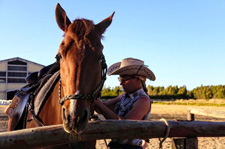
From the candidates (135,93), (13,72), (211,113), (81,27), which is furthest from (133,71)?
(13,72)

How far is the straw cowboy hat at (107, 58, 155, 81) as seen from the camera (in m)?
3.03

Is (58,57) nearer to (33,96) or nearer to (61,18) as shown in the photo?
(61,18)

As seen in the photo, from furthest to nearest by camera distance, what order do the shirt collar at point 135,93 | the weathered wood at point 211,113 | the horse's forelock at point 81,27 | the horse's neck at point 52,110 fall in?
the weathered wood at point 211,113 → the shirt collar at point 135,93 → the horse's neck at point 52,110 → the horse's forelock at point 81,27

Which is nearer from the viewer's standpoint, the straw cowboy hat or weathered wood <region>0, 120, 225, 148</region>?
weathered wood <region>0, 120, 225, 148</region>

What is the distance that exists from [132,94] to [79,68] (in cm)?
123

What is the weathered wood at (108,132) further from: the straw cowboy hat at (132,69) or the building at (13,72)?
the building at (13,72)

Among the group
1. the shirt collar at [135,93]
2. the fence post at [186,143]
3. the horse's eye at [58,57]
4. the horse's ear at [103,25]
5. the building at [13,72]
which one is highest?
the building at [13,72]

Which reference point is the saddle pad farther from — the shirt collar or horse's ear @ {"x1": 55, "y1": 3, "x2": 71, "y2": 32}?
the shirt collar

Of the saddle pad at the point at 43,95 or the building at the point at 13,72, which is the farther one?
the building at the point at 13,72

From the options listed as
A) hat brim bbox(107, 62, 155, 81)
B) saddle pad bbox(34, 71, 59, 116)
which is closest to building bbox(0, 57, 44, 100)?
saddle pad bbox(34, 71, 59, 116)

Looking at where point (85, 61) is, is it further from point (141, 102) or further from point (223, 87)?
point (223, 87)

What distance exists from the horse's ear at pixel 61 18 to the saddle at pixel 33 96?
0.55 meters

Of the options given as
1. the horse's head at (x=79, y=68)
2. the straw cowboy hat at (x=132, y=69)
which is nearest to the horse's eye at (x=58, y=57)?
the horse's head at (x=79, y=68)

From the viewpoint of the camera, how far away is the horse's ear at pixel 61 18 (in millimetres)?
2428
